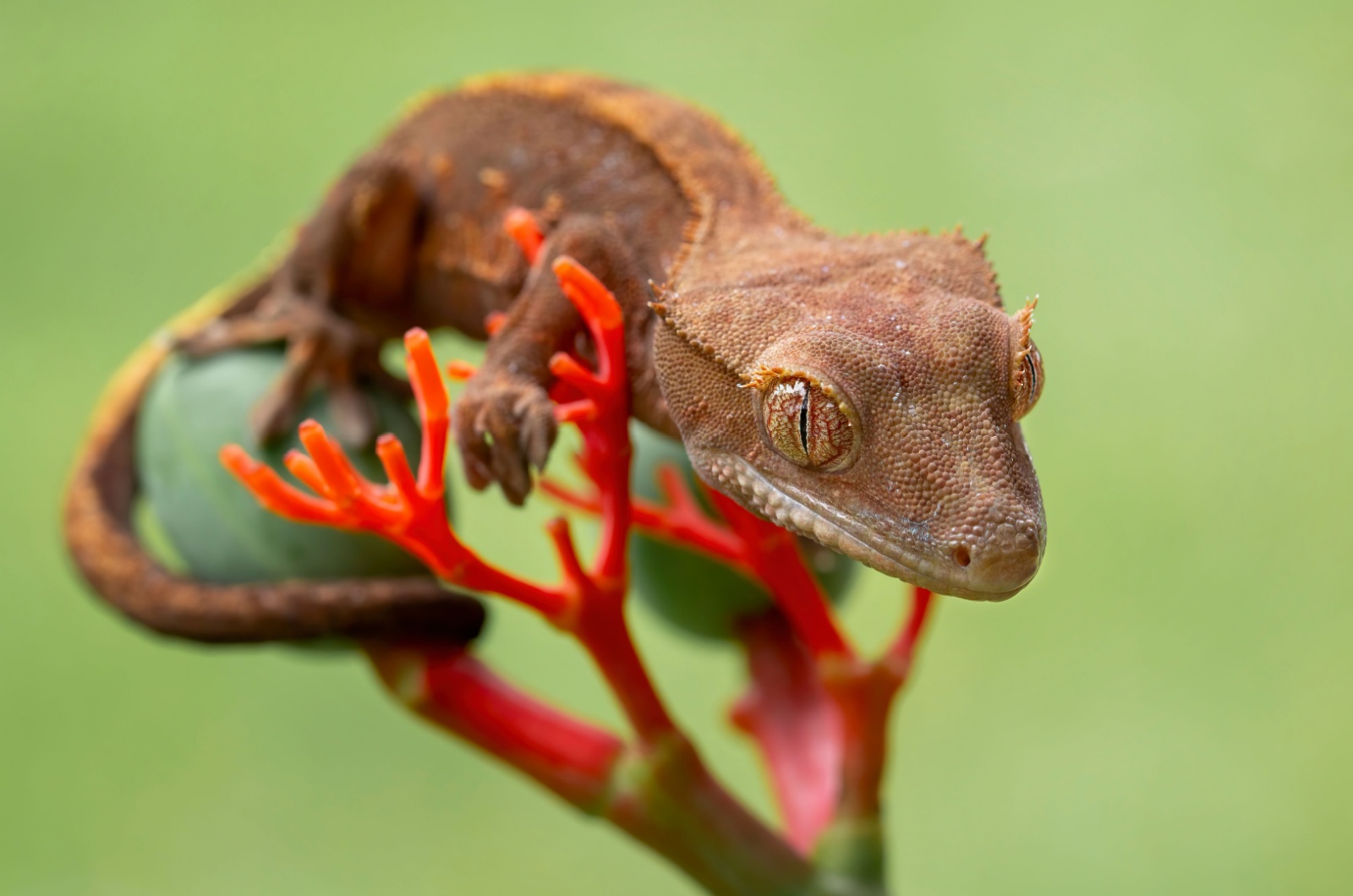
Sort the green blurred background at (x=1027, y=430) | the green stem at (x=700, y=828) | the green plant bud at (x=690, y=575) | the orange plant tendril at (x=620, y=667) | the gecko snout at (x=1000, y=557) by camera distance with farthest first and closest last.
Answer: the green blurred background at (x=1027, y=430)
the green plant bud at (x=690, y=575)
the green stem at (x=700, y=828)
the orange plant tendril at (x=620, y=667)
the gecko snout at (x=1000, y=557)

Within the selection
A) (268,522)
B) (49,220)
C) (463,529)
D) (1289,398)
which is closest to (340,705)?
(463,529)

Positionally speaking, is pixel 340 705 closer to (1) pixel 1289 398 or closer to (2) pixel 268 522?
(2) pixel 268 522

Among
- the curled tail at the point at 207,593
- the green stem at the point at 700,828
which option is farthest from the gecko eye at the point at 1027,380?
the curled tail at the point at 207,593

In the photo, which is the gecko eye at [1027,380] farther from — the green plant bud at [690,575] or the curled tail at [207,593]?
the curled tail at [207,593]

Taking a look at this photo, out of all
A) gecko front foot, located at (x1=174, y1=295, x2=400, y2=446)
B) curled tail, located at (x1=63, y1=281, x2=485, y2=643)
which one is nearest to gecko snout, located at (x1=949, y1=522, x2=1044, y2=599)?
curled tail, located at (x1=63, y1=281, x2=485, y2=643)

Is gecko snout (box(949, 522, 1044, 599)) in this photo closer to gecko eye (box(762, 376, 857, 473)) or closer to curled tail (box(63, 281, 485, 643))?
gecko eye (box(762, 376, 857, 473))

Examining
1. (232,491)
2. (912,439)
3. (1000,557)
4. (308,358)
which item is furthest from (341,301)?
(1000,557)

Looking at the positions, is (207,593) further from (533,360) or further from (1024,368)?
(1024,368)

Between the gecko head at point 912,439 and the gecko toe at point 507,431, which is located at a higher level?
the gecko head at point 912,439
